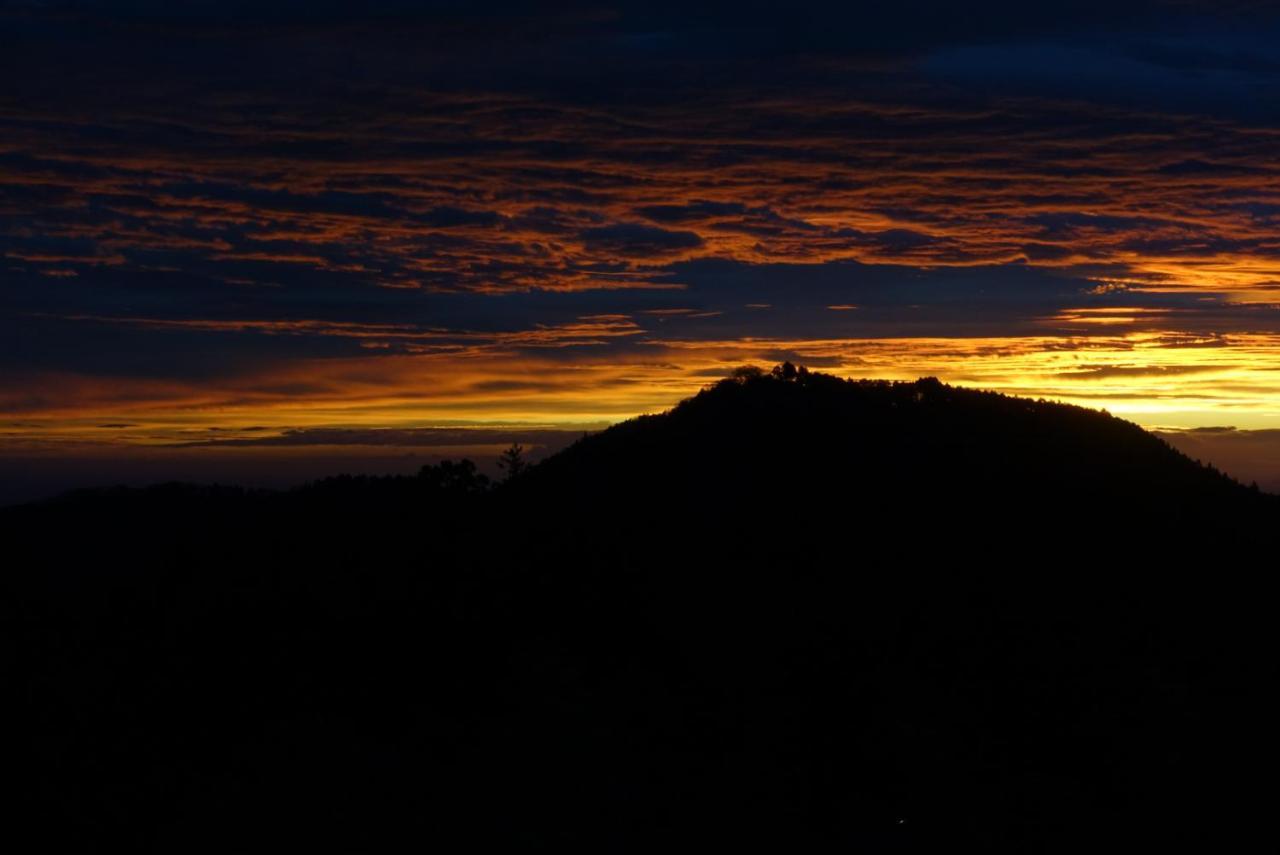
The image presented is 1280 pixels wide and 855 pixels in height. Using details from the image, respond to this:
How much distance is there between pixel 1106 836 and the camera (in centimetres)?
2661

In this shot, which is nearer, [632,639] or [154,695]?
[154,695]

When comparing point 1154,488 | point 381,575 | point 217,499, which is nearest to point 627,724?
point 381,575

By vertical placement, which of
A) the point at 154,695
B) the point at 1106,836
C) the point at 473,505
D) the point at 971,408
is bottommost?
the point at 1106,836

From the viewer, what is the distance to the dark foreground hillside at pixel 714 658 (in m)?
26.0

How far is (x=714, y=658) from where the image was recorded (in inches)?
1294

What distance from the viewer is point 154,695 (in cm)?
2936

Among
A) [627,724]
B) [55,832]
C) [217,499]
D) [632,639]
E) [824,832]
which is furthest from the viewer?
[217,499]

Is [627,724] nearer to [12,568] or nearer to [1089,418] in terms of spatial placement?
[1089,418]

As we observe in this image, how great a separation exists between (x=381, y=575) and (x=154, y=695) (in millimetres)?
7943

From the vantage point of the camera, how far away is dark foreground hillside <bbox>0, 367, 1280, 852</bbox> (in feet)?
85.1

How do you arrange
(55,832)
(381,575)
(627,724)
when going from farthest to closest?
(381,575)
(627,724)
(55,832)

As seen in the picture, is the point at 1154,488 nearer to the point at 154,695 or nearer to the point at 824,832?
the point at 824,832

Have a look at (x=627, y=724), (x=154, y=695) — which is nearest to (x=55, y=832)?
(x=154, y=695)

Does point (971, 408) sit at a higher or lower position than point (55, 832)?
higher
